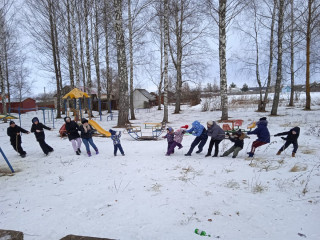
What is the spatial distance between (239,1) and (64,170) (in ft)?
42.4

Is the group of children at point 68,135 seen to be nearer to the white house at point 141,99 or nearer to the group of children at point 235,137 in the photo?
the group of children at point 235,137

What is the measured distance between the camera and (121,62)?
42.3 feet

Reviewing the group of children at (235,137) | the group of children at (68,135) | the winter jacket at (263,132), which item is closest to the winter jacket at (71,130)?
the group of children at (68,135)

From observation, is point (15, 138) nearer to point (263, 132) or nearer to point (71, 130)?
point (71, 130)

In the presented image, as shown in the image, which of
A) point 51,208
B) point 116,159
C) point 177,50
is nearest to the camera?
point 51,208

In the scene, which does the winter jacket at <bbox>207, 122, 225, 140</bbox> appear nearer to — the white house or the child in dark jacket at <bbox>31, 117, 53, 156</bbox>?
the child in dark jacket at <bbox>31, 117, 53, 156</bbox>

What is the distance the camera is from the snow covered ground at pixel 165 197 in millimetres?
3115

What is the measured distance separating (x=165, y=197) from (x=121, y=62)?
34.4ft

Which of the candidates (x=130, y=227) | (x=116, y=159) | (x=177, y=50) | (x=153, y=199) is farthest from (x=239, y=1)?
(x=130, y=227)

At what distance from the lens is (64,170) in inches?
Result: 233

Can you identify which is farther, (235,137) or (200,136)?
(200,136)

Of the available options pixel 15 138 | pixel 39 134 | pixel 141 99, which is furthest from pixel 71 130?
pixel 141 99

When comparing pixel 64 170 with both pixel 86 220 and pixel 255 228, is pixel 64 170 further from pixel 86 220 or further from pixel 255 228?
pixel 255 228

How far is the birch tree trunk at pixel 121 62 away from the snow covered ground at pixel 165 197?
6.95 metres
